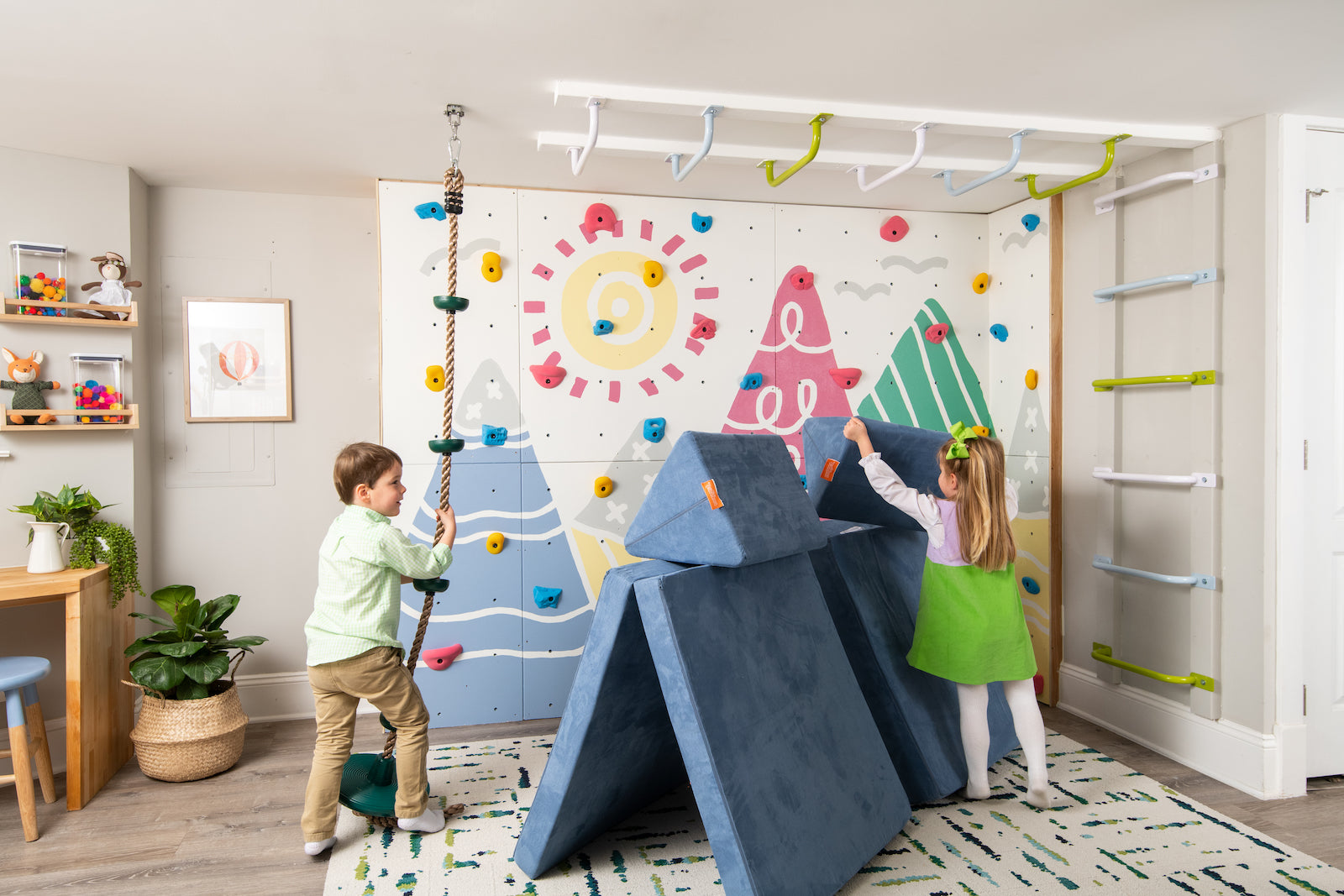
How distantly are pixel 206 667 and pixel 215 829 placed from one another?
632mm

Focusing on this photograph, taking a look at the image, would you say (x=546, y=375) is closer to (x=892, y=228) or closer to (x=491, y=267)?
(x=491, y=267)

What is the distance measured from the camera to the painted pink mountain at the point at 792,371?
3.63 m

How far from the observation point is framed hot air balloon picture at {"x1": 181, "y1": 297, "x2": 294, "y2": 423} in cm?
340

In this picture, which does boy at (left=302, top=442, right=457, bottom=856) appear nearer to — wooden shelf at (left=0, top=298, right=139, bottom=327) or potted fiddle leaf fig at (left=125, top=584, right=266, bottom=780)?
potted fiddle leaf fig at (left=125, top=584, right=266, bottom=780)

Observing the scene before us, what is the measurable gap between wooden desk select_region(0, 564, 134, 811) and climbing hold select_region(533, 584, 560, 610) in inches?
60.8

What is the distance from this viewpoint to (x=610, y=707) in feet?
6.81

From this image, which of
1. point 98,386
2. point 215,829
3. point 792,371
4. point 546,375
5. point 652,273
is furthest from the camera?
point 792,371

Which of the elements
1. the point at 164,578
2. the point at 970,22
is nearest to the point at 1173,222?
the point at 970,22

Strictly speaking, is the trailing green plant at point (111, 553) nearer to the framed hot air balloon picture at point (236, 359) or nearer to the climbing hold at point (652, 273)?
the framed hot air balloon picture at point (236, 359)

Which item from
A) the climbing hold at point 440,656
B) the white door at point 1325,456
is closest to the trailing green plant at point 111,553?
the climbing hold at point 440,656

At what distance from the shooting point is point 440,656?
326cm

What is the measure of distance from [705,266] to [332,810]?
8.17 feet

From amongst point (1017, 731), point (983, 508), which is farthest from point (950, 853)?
point (983, 508)

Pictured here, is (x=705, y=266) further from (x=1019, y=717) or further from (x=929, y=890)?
(x=929, y=890)
